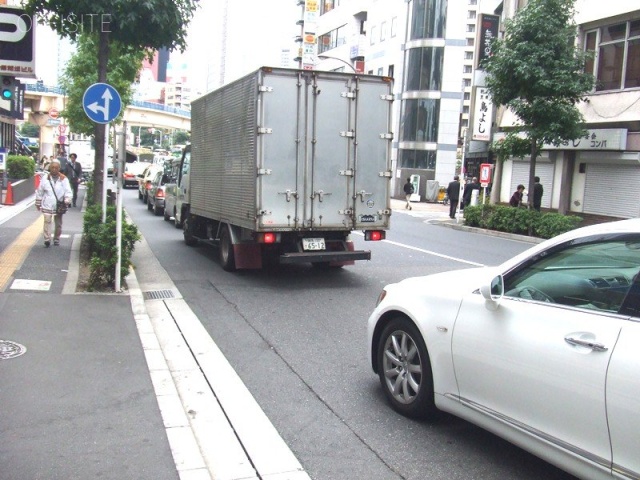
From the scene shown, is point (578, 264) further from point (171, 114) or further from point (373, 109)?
point (171, 114)

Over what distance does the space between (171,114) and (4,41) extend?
64.2 m

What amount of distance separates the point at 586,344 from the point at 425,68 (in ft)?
156

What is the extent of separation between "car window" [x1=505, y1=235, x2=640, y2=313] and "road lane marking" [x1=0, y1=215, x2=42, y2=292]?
706cm

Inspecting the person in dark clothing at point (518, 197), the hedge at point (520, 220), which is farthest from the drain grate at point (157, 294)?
the person in dark clothing at point (518, 197)

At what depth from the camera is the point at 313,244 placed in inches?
421

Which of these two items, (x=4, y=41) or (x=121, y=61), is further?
(x=121, y=61)

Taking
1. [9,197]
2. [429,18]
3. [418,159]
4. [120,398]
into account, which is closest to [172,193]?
[9,197]

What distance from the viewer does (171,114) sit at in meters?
73.0

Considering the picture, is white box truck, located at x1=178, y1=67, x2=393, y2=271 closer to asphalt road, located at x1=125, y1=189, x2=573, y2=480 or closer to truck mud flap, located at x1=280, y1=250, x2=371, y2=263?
truck mud flap, located at x1=280, y1=250, x2=371, y2=263

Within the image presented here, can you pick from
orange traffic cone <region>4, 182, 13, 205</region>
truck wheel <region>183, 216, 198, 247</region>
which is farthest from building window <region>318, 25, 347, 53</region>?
truck wheel <region>183, 216, 198, 247</region>

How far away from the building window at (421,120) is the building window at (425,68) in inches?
42.7

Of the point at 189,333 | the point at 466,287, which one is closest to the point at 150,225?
the point at 189,333

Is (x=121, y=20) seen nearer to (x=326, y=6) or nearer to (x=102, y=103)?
(x=102, y=103)

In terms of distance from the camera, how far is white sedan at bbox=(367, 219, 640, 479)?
333cm
